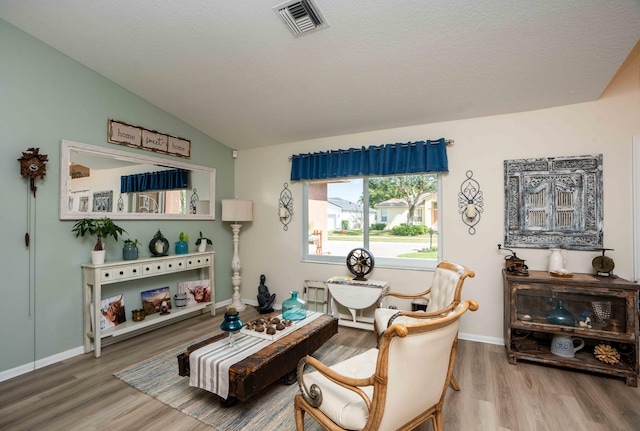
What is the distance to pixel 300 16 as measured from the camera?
84.7 inches

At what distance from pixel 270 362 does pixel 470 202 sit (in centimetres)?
254

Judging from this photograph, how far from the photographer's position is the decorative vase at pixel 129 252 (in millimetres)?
3174

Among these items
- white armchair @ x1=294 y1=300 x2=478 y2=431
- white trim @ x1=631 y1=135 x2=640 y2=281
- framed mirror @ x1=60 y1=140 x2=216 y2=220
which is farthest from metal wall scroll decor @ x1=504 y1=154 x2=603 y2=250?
framed mirror @ x1=60 y1=140 x2=216 y2=220

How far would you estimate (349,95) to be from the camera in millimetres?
3039

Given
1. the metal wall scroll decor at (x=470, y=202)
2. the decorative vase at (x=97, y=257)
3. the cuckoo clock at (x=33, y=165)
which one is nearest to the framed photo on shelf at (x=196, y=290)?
the decorative vase at (x=97, y=257)

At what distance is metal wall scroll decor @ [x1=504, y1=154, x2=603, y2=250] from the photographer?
8.95 ft

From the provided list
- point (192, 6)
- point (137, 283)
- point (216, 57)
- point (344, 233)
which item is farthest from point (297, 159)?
point (137, 283)

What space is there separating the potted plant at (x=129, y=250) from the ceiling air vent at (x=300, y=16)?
2.68 meters

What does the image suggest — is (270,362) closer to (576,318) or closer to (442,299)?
(442,299)

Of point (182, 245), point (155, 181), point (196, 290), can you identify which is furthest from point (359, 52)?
point (196, 290)

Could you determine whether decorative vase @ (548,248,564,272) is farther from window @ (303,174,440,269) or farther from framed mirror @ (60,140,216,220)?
framed mirror @ (60,140,216,220)

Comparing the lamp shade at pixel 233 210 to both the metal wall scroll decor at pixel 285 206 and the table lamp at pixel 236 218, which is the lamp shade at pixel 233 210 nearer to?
the table lamp at pixel 236 218

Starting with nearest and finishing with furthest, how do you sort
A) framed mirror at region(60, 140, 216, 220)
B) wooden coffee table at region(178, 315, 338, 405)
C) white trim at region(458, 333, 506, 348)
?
wooden coffee table at region(178, 315, 338, 405) → framed mirror at region(60, 140, 216, 220) → white trim at region(458, 333, 506, 348)

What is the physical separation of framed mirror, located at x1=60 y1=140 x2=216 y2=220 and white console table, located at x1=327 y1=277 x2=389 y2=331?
2.11 metres
